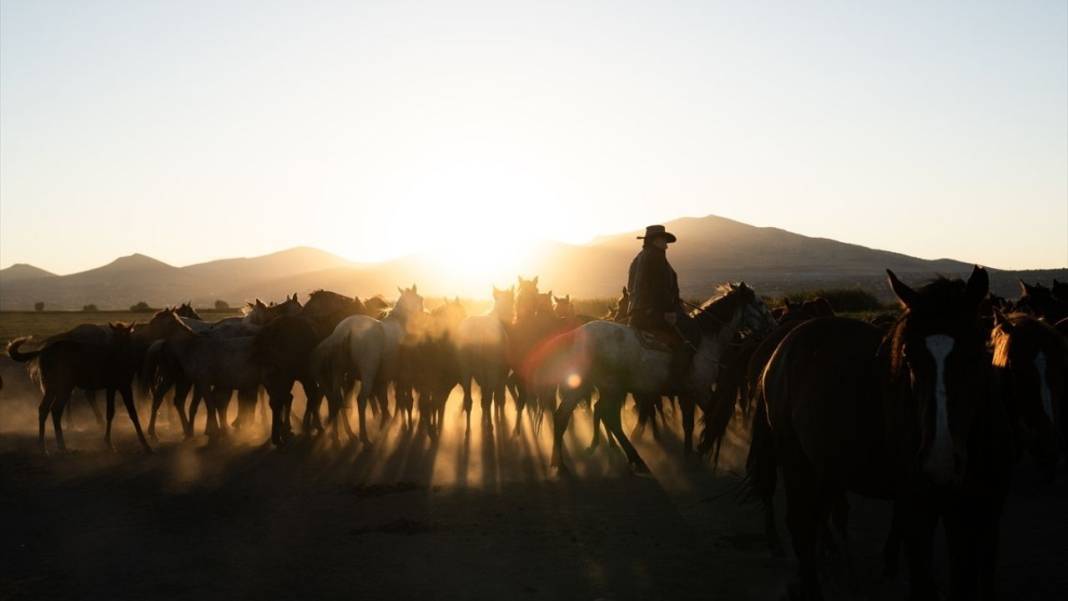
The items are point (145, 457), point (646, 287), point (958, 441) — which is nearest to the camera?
point (958, 441)

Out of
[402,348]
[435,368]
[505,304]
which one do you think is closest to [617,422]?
[435,368]

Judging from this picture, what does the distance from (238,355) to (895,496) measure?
1263 centimetres

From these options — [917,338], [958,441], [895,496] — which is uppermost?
[917,338]

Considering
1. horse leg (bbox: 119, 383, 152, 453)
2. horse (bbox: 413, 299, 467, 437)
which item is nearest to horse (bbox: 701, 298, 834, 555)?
horse (bbox: 413, 299, 467, 437)

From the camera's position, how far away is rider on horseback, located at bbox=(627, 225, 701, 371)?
13531 mm

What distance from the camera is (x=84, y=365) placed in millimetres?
15586

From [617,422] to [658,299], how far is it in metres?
1.77

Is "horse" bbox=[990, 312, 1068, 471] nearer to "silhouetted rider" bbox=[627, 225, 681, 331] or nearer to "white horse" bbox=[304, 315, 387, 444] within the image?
"silhouetted rider" bbox=[627, 225, 681, 331]

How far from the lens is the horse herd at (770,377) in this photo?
5.57 metres

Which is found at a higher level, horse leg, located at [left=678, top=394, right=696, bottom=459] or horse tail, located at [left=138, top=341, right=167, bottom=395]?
horse tail, located at [left=138, top=341, right=167, bottom=395]

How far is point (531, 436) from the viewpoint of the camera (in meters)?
17.1

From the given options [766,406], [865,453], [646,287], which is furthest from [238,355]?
[865,453]

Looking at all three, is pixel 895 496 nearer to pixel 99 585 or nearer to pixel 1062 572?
pixel 1062 572

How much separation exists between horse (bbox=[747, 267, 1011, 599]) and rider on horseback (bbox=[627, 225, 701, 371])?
20.9ft
